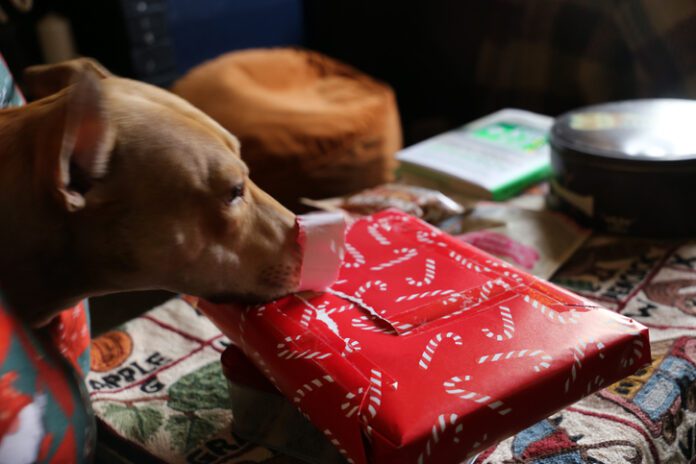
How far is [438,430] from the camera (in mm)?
670

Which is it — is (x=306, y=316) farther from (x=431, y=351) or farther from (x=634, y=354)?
(x=634, y=354)

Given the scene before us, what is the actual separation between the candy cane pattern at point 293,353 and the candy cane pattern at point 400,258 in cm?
21

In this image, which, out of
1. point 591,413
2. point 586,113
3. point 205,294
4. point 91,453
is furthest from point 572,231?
point 91,453

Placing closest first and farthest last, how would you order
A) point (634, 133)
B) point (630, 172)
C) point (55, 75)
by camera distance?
point (55, 75) → point (630, 172) → point (634, 133)

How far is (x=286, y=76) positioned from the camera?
2.66m

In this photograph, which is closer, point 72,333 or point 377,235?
point 72,333

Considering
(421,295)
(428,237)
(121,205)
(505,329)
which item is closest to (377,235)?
(428,237)

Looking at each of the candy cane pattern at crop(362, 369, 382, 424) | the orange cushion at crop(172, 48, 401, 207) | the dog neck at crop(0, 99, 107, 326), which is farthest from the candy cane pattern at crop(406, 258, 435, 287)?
the orange cushion at crop(172, 48, 401, 207)

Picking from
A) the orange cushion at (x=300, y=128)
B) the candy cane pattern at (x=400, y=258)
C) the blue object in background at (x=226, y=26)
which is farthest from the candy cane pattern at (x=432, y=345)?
the blue object in background at (x=226, y=26)

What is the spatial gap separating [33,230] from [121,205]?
3.6 inches

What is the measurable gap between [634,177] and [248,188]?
741 mm

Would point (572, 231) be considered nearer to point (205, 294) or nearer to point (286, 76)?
point (205, 294)

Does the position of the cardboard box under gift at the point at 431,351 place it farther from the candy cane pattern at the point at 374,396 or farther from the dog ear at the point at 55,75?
the dog ear at the point at 55,75

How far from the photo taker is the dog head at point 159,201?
735 mm
